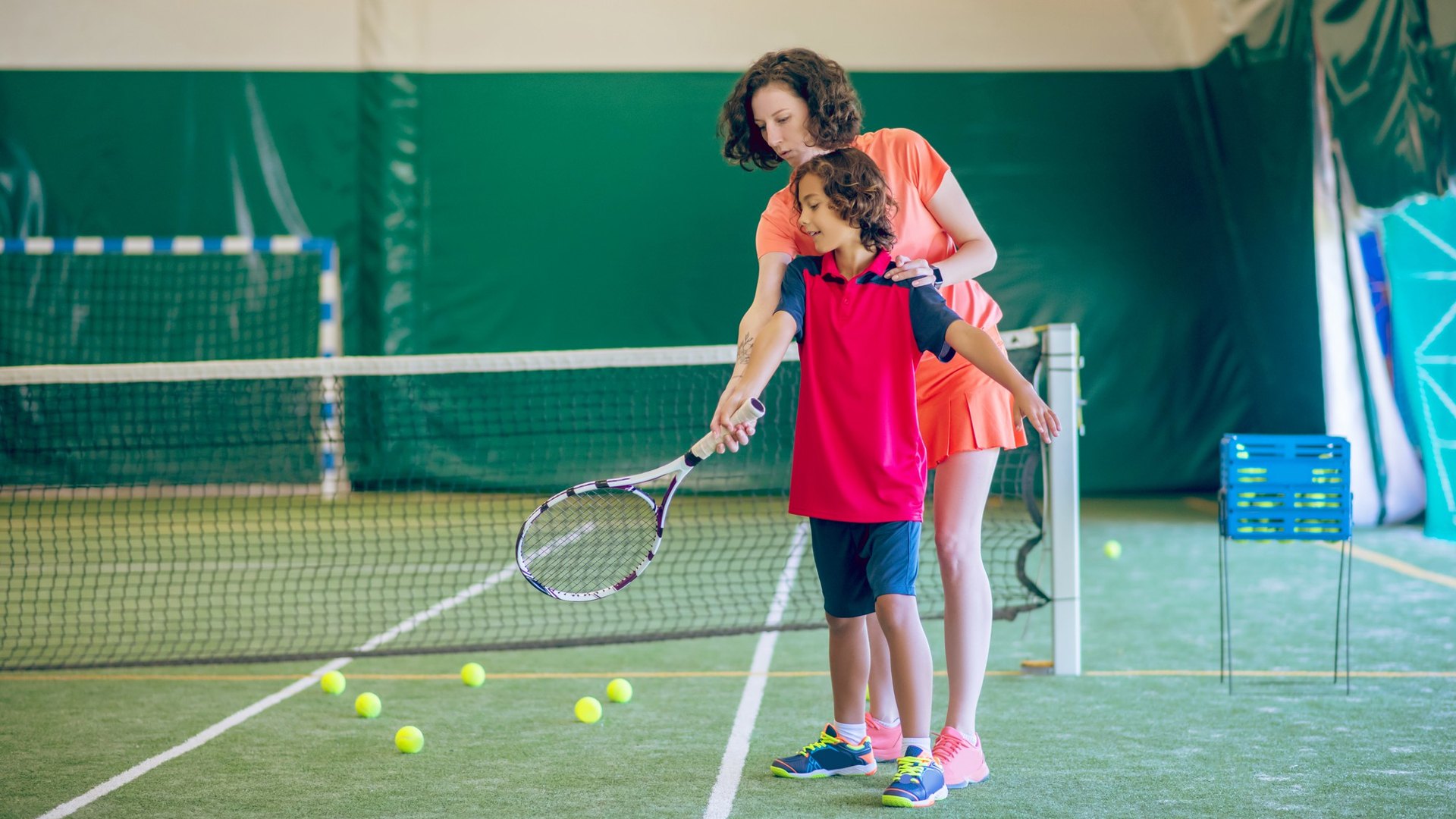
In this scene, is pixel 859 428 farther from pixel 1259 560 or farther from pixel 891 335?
pixel 1259 560

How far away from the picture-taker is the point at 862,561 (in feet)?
9.07

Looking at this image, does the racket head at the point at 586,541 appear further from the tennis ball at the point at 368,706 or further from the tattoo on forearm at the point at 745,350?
the tennis ball at the point at 368,706

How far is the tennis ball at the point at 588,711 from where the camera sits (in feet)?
11.5

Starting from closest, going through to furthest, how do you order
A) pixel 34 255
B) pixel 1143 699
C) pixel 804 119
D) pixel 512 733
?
pixel 804 119, pixel 512 733, pixel 1143 699, pixel 34 255

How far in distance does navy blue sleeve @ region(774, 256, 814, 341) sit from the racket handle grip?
0.74 ft

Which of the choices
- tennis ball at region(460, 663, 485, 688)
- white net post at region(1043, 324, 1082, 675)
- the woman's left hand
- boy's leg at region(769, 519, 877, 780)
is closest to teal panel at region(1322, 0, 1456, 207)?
white net post at region(1043, 324, 1082, 675)

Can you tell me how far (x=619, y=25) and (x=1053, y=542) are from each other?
7.45 metres

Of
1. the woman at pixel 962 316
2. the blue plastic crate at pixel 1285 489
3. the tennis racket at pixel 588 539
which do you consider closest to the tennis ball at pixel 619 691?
the tennis racket at pixel 588 539

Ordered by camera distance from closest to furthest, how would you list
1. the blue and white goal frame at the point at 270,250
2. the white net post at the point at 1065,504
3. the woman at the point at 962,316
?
the woman at the point at 962,316, the white net post at the point at 1065,504, the blue and white goal frame at the point at 270,250

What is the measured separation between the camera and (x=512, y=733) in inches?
135

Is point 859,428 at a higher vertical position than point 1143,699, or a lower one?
higher

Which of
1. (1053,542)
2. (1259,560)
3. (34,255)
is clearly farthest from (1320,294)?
(34,255)

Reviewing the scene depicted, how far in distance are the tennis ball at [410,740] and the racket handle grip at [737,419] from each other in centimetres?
122

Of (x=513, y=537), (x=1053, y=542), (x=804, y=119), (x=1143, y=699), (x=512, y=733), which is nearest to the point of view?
(x=804, y=119)
